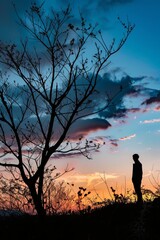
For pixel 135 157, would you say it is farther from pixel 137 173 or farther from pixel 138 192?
pixel 138 192

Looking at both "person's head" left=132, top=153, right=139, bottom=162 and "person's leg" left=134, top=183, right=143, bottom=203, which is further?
"person's head" left=132, top=153, right=139, bottom=162

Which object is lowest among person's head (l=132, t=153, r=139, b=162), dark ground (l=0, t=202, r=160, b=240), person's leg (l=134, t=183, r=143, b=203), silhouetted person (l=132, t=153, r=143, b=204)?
dark ground (l=0, t=202, r=160, b=240)

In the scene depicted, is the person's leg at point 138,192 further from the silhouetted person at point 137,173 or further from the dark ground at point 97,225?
the dark ground at point 97,225

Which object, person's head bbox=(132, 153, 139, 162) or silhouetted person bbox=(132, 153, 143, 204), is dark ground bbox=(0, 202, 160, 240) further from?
person's head bbox=(132, 153, 139, 162)

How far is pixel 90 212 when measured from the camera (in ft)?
47.3

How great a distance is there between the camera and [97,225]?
1242cm

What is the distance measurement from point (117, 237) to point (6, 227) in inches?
205

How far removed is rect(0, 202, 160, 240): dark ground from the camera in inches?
460

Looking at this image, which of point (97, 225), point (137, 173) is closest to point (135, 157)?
point (137, 173)

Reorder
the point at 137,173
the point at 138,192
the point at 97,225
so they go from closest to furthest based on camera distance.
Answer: the point at 97,225, the point at 138,192, the point at 137,173

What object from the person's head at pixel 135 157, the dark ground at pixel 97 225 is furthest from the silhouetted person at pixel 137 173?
the dark ground at pixel 97 225

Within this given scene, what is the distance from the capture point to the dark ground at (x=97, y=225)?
1170cm

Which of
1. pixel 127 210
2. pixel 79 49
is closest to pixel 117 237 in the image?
pixel 127 210

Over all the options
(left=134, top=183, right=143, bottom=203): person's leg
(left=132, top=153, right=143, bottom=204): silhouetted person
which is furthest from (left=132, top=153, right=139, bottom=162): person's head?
(left=134, top=183, right=143, bottom=203): person's leg
